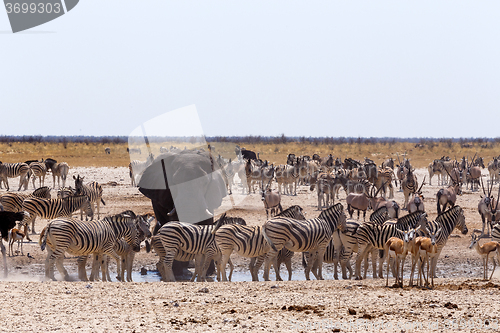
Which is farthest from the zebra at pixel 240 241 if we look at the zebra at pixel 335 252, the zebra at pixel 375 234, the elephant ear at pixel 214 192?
the elephant ear at pixel 214 192

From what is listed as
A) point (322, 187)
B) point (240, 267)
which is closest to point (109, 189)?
point (322, 187)

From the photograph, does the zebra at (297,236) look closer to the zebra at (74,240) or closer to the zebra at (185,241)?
the zebra at (185,241)

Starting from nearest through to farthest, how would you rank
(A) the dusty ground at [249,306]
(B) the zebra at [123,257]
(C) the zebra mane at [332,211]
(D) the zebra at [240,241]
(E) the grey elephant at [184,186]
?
(A) the dusty ground at [249,306] → (D) the zebra at [240,241] → (B) the zebra at [123,257] → (C) the zebra mane at [332,211] → (E) the grey elephant at [184,186]

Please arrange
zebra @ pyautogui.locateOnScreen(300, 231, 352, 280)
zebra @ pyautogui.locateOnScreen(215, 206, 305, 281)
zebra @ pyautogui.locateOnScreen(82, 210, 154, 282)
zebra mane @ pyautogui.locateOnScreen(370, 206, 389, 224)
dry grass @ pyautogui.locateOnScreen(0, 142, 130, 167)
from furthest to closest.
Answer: dry grass @ pyautogui.locateOnScreen(0, 142, 130, 167)
zebra mane @ pyautogui.locateOnScreen(370, 206, 389, 224)
zebra @ pyautogui.locateOnScreen(300, 231, 352, 280)
zebra @ pyautogui.locateOnScreen(82, 210, 154, 282)
zebra @ pyautogui.locateOnScreen(215, 206, 305, 281)

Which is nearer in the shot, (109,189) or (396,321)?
(396,321)

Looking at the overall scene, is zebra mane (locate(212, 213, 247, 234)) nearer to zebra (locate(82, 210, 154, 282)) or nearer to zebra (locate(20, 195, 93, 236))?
zebra (locate(82, 210, 154, 282))

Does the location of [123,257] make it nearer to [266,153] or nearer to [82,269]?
[82,269]

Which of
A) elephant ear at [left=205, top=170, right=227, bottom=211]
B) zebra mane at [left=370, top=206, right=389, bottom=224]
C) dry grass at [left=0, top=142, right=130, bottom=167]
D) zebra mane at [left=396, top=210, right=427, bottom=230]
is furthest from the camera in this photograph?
dry grass at [left=0, top=142, right=130, bottom=167]

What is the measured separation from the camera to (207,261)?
1010 centimetres

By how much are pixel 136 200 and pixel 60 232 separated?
12.1 metres

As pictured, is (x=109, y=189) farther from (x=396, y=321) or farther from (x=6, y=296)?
(x=396, y=321)

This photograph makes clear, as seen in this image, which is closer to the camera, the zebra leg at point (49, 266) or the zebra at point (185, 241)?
the zebra leg at point (49, 266)

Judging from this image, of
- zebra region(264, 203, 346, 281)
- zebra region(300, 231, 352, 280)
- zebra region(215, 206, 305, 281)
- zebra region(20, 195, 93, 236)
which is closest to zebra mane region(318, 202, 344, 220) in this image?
zebra region(264, 203, 346, 281)

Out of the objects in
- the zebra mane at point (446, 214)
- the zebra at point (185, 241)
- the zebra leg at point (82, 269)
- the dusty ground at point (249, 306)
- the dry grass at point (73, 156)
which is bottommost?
the zebra leg at point (82, 269)
